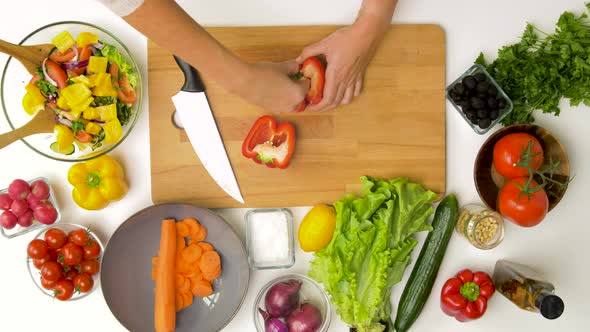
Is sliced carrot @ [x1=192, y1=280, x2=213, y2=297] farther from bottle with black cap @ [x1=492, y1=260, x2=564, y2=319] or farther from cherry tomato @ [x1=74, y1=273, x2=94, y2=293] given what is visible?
bottle with black cap @ [x1=492, y1=260, x2=564, y2=319]

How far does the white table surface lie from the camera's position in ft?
4.23

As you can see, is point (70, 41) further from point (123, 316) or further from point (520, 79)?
point (520, 79)

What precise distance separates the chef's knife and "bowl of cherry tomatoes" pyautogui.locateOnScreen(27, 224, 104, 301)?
0.35 metres

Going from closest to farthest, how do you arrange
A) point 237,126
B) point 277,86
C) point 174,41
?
point 174,41 → point 277,86 → point 237,126

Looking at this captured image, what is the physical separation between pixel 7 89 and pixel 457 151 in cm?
117

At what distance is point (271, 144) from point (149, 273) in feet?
1.53

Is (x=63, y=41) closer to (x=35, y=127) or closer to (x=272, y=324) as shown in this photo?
(x=35, y=127)

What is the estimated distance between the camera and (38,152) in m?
1.20

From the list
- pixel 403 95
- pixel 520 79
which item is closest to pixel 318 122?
pixel 403 95

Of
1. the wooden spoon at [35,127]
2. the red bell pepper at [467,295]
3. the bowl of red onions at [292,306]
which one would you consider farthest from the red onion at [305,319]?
the wooden spoon at [35,127]

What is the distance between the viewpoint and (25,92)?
1248 mm

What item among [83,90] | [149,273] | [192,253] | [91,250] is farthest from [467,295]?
[83,90]

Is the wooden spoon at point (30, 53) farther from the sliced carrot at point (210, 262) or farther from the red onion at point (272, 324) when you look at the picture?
the red onion at point (272, 324)

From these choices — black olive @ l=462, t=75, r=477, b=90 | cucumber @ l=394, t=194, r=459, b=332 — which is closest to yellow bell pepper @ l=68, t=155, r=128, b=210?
cucumber @ l=394, t=194, r=459, b=332
